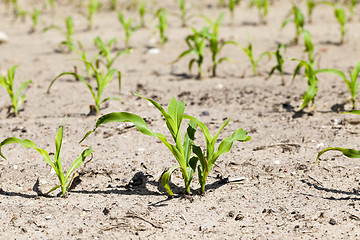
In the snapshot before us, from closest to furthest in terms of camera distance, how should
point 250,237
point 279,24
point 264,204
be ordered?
point 250,237
point 264,204
point 279,24

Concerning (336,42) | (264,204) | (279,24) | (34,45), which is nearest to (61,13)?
(34,45)

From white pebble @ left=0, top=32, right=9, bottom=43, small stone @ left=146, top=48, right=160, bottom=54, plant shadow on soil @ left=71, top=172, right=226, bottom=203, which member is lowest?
plant shadow on soil @ left=71, top=172, right=226, bottom=203

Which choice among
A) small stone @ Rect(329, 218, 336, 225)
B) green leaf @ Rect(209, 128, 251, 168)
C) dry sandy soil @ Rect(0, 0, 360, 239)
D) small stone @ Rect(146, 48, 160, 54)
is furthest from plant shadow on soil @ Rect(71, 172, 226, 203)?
small stone @ Rect(146, 48, 160, 54)

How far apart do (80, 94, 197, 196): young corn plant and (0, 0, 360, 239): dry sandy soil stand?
16 cm

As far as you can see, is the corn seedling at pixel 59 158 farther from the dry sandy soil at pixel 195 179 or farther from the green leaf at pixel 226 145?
the green leaf at pixel 226 145

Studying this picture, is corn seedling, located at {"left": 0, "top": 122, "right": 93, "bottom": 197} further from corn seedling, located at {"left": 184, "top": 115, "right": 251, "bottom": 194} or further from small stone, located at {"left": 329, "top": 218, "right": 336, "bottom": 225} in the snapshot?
small stone, located at {"left": 329, "top": 218, "right": 336, "bottom": 225}

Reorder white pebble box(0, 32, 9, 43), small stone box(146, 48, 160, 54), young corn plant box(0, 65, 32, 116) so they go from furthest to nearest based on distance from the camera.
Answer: white pebble box(0, 32, 9, 43) → small stone box(146, 48, 160, 54) → young corn plant box(0, 65, 32, 116)

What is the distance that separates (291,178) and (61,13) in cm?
632

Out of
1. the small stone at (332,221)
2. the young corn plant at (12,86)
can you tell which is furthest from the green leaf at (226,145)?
the young corn plant at (12,86)

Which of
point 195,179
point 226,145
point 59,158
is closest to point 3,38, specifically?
point 59,158

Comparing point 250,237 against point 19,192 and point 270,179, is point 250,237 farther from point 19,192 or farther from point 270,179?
point 19,192

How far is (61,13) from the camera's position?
7871 millimetres

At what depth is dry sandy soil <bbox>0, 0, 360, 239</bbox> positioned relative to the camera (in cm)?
215

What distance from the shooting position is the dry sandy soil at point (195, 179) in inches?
84.7
